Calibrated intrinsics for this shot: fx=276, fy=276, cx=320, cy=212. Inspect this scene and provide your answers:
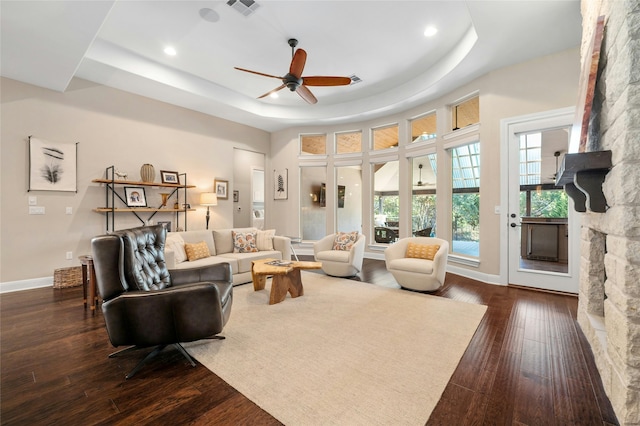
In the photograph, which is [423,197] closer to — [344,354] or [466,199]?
[466,199]

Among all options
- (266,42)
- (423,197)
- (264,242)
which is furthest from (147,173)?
(423,197)

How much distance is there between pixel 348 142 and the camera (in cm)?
754

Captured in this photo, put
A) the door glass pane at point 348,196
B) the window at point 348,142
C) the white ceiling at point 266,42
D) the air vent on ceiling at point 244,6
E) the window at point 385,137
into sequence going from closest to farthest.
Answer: the white ceiling at point 266,42, the air vent on ceiling at point 244,6, the window at point 385,137, the window at point 348,142, the door glass pane at point 348,196

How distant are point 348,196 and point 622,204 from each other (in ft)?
20.4

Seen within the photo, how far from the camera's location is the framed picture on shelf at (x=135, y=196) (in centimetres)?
519

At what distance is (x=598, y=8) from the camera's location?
2.10m

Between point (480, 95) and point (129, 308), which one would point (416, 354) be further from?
point (480, 95)

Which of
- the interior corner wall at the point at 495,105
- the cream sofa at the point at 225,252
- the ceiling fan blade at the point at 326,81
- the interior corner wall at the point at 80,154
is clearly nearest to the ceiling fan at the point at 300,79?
the ceiling fan blade at the point at 326,81

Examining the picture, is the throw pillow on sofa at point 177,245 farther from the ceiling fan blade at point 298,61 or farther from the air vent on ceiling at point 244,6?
the air vent on ceiling at point 244,6

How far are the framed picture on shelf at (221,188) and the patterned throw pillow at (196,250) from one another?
7.85ft

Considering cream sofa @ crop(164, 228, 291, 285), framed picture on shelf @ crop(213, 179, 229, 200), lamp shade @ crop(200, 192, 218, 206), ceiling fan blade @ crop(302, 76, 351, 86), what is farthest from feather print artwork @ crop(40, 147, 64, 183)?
ceiling fan blade @ crop(302, 76, 351, 86)

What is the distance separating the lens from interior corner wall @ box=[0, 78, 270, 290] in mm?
4145

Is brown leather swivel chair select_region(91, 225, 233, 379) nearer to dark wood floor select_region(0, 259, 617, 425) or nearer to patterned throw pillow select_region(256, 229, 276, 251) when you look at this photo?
dark wood floor select_region(0, 259, 617, 425)

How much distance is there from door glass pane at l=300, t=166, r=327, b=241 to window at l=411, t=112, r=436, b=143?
8.36 ft
